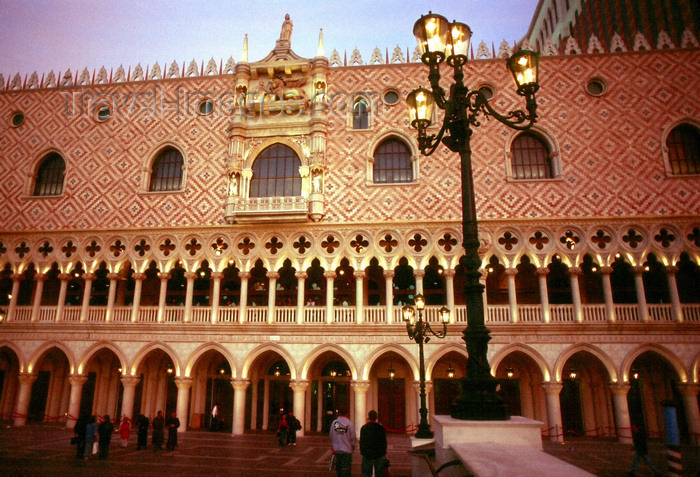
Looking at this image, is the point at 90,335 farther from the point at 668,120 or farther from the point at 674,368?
the point at 668,120

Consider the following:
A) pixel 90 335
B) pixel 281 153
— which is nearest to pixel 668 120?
pixel 281 153

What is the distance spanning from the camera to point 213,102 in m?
18.4

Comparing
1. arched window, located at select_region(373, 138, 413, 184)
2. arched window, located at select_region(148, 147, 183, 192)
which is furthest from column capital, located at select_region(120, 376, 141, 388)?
arched window, located at select_region(373, 138, 413, 184)

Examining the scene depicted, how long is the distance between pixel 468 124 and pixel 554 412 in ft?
38.2

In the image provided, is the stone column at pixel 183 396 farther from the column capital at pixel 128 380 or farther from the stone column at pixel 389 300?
the stone column at pixel 389 300

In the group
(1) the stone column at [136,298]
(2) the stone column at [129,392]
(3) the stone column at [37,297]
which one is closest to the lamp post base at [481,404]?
(2) the stone column at [129,392]

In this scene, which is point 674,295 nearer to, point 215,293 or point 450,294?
point 450,294

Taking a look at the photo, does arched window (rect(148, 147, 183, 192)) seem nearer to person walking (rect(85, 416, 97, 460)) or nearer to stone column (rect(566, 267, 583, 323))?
person walking (rect(85, 416, 97, 460))

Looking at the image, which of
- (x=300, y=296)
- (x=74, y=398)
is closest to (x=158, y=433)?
(x=300, y=296)

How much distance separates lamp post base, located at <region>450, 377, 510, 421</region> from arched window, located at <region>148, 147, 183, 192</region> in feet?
50.1

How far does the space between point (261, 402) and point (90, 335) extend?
637cm

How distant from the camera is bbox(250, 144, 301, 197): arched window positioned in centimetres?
1748

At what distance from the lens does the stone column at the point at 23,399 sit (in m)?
16.3

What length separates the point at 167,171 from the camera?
18375mm
